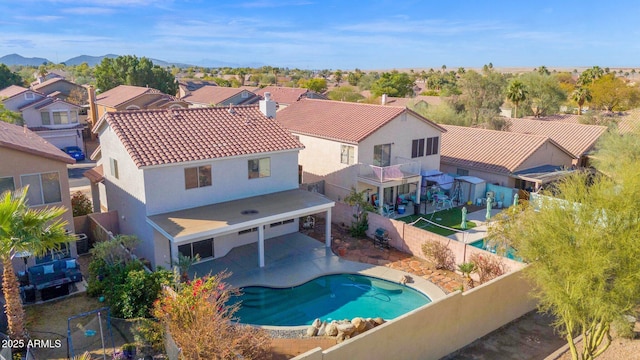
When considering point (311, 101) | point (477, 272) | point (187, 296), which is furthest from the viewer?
point (311, 101)

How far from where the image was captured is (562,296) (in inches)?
491

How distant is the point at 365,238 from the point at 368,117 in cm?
995

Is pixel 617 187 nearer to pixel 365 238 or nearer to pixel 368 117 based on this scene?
pixel 365 238

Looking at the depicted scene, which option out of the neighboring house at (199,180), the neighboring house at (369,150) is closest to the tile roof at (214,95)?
the neighboring house at (369,150)

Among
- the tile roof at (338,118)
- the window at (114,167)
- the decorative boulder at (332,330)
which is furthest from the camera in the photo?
the tile roof at (338,118)

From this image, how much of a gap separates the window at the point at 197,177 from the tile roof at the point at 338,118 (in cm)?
1057

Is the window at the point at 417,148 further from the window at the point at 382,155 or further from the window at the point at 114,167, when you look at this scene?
the window at the point at 114,167

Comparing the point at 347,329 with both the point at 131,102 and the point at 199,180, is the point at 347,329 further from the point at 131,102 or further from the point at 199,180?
the point at 131,102

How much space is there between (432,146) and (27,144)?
83.0 feet

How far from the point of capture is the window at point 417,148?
108ft

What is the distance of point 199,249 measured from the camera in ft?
73.8

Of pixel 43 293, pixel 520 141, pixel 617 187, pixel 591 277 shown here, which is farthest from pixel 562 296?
pixel 520 141

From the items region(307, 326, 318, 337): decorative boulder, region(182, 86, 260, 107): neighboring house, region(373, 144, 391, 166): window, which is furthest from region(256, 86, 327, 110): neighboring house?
region(307, 326, 318, 337): decorative boulder

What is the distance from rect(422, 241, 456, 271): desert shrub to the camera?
2173 cm
